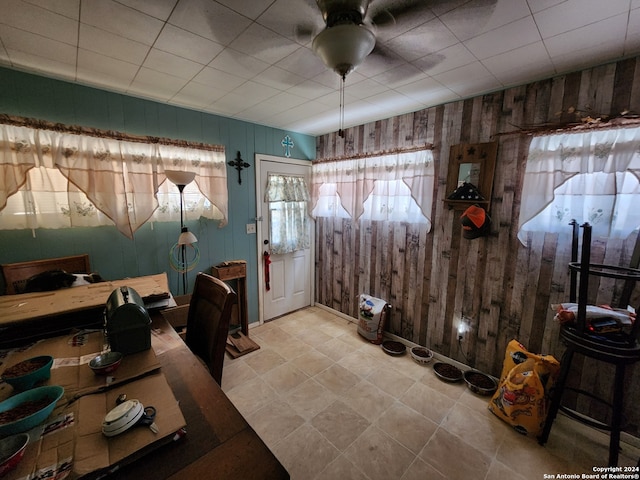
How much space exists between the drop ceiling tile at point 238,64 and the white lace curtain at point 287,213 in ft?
4.90

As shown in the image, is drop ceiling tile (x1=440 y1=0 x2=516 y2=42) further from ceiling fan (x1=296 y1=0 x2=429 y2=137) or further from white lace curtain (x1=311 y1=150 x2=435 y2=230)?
white lace curtain (x1=311 y1=150 x2=435 y2=230)

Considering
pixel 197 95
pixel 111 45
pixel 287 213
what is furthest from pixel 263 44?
pixel 287 213

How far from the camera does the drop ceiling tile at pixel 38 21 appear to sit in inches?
48.3

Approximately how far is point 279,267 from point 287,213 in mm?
736

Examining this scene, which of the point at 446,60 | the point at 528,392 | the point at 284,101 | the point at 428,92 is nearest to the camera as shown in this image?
the point at 446,60

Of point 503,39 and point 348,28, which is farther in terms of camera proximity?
point 503,39

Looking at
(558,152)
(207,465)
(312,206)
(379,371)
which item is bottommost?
(379,371)

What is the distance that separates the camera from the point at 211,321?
147cm

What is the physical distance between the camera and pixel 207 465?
69 cm

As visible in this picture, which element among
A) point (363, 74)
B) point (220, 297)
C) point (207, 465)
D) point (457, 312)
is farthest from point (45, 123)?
point (457, 312)

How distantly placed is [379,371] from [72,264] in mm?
2752

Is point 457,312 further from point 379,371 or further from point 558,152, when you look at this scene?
point 558,152

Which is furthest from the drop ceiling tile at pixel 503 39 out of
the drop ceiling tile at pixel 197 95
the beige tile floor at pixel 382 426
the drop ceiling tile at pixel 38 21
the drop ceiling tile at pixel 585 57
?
the beige tile floor at pixel 382 426

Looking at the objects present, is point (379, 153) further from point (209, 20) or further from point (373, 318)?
point (209, 20)
